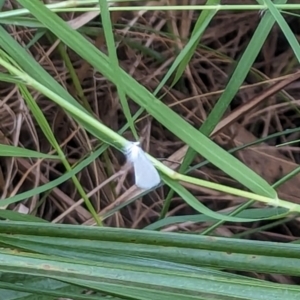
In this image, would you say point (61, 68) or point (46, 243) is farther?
point (61, 68)

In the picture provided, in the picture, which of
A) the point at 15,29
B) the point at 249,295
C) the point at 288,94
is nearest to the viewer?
the point at 249,295

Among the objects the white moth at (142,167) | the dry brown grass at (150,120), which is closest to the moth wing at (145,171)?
the white moth at (142,167)

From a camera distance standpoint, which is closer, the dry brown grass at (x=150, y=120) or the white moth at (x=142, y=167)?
the white moth at (x=142, y=167)

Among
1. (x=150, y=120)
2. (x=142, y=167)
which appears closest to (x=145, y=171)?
(x=142, y=167)

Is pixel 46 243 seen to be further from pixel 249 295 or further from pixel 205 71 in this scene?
pixel 205 71

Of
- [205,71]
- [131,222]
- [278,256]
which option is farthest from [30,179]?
[278,256]

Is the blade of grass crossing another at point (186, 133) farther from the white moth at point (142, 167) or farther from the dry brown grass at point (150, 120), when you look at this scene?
the dry brown grass at point (150, 120)

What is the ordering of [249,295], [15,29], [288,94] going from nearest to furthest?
[249,295] → [15,29] → [288,94]

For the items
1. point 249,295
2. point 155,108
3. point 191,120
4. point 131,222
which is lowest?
point 249,295
